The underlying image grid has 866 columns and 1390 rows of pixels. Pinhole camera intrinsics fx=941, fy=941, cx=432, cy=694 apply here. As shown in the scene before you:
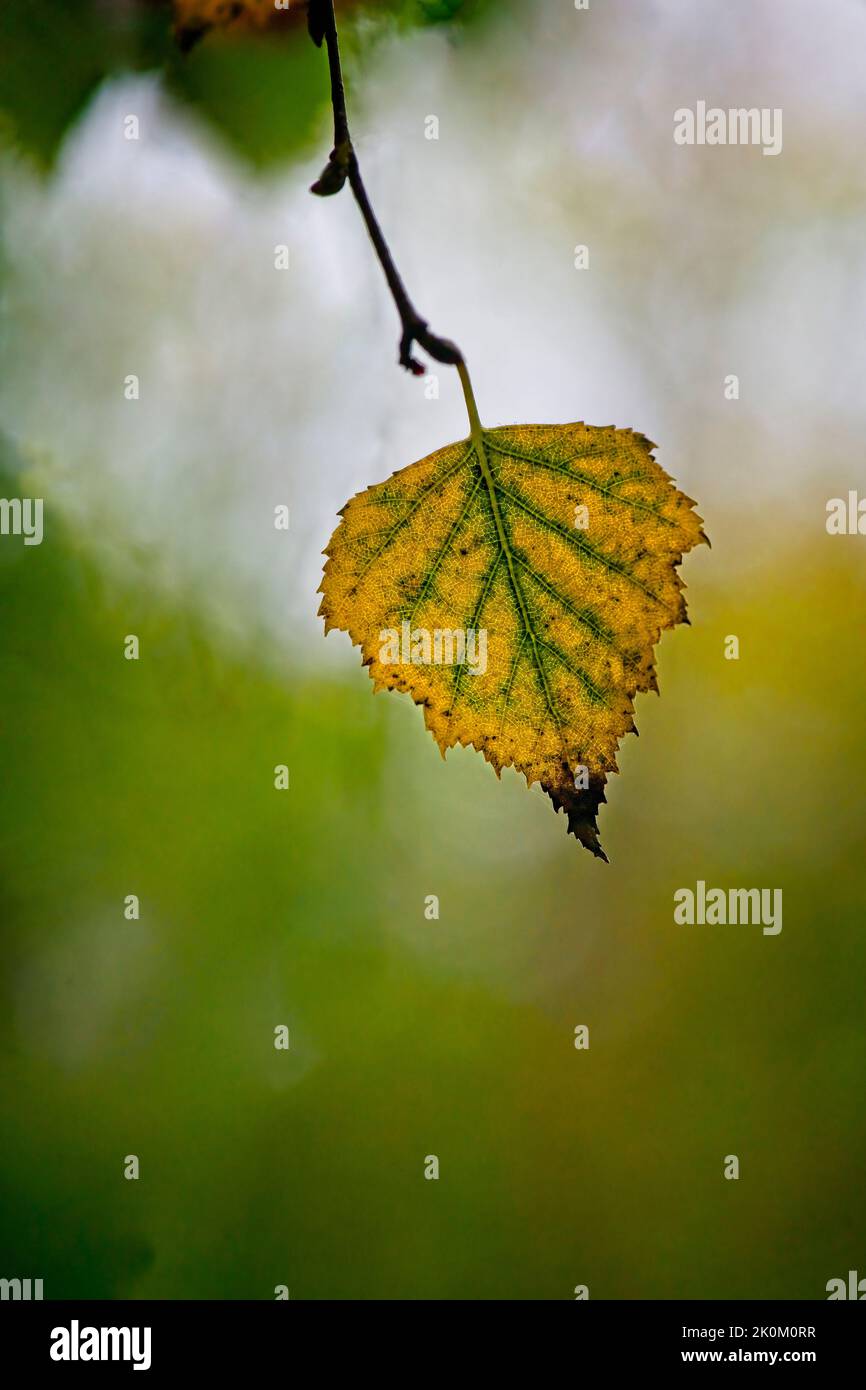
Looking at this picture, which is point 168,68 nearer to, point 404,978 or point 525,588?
point 525,588

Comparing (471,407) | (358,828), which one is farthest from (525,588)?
(358,828)

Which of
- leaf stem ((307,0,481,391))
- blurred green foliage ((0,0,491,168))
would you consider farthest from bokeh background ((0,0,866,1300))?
leaf stem ((307,0,481,391))

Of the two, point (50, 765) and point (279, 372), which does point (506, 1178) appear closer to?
point (50, 765)

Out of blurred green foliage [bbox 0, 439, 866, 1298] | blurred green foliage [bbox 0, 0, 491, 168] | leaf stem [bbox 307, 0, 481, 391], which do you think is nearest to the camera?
leaf stem [bbox 307, 0, 481, 391]

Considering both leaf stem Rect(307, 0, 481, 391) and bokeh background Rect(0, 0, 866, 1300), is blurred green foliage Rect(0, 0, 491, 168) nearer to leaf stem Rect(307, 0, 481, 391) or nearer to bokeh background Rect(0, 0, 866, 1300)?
bokeh background Rect(0, 0, 866, 1300)

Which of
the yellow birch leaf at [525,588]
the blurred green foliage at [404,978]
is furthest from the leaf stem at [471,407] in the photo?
the blurred green foliage at [404,978]

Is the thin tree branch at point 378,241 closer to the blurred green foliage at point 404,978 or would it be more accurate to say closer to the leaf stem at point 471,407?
the leaf stem at point 471,407

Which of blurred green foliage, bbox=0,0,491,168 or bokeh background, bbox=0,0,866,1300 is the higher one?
blurred green foliage, bbox=0,0,491,168

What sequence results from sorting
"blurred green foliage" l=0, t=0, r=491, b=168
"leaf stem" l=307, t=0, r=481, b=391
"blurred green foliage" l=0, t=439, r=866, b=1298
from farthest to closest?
"blurred green foliage" l=0, t=439, r=866, b=1298
"blurred green foliage" l=0, t=0, r=491, b=168
"leaf stem" l=307, t=0, r=481, b=391
